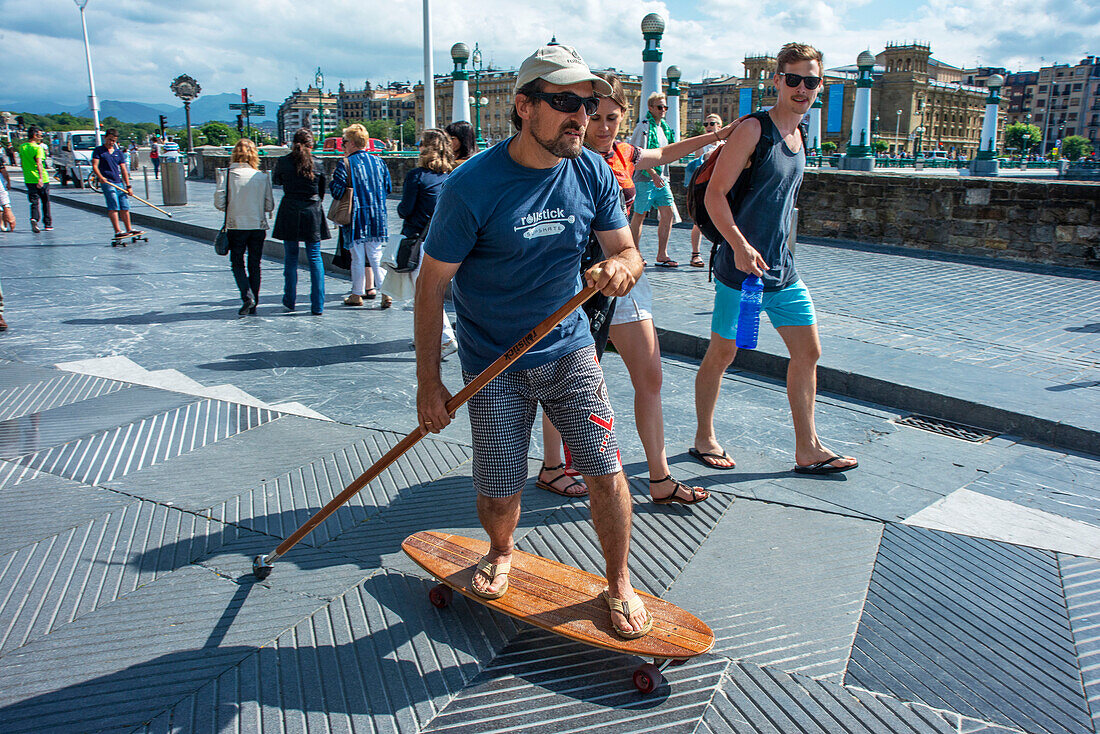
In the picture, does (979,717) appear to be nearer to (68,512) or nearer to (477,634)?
(477,634)

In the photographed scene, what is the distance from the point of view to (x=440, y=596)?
287cm

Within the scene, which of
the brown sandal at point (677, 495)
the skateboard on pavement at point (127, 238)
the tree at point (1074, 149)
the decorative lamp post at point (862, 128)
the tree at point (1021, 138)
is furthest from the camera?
the tree at point (1021, 138)

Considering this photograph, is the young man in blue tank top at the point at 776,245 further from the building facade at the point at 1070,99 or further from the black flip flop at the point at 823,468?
the building facade at the point at 1070,99

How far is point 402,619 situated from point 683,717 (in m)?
1.05

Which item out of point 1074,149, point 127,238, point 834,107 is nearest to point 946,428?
point 127,238

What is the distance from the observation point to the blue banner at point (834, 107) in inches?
3411

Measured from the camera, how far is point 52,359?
6.32 meters

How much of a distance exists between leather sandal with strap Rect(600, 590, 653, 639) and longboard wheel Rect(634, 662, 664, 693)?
0.10 metres

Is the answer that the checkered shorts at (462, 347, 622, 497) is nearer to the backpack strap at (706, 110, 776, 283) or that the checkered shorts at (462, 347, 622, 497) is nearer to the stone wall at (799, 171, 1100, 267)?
the backpack strap at (706, 110, 776, 283)

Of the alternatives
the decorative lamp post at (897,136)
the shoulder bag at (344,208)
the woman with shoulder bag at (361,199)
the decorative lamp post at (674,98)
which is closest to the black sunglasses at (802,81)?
the woman with shoulder bag at (361,199)

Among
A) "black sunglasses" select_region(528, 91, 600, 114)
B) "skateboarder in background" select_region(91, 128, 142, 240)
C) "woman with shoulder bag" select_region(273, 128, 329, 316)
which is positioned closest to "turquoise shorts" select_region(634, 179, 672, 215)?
"woman with shoulder bag" select_region(273, 128, 329, 316)

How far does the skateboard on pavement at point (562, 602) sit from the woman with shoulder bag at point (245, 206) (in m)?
5.71

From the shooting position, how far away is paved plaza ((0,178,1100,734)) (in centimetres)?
239

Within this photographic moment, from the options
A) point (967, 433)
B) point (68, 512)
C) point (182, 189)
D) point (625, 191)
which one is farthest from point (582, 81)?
point (182, 189)
